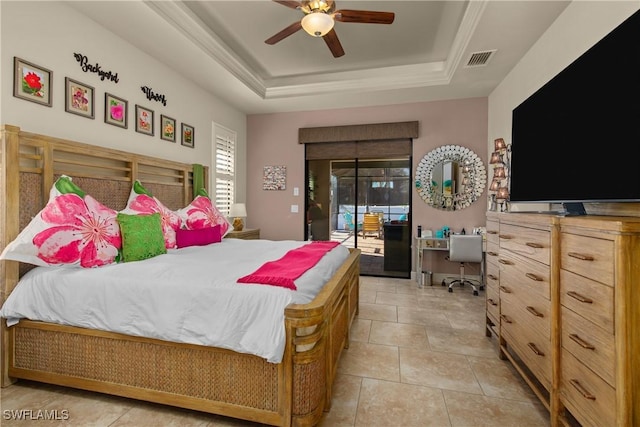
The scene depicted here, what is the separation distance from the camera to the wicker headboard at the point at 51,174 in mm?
1856

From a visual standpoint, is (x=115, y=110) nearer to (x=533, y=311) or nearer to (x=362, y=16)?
(x=362, y=16)

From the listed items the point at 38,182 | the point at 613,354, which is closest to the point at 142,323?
the point at 38,182

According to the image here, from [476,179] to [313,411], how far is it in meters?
4.11

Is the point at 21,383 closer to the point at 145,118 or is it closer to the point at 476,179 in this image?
the point at 145,118

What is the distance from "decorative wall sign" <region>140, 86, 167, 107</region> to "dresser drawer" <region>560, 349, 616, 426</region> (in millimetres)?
4053

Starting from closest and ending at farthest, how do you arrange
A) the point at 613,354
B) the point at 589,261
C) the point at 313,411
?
the point at 613,354 → the point at 589,261 → the point at 313,411

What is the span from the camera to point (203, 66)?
3438 millimetres

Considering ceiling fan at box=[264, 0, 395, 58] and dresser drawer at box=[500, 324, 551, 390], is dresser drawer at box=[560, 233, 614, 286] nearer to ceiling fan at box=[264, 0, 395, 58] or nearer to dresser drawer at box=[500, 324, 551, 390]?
dresser drawer at box=[500, 324, 551, 390]

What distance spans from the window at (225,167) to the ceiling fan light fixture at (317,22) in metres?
2.63

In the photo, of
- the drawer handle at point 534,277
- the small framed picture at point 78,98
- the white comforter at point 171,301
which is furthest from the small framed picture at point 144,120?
the drawer handle at point 534,277

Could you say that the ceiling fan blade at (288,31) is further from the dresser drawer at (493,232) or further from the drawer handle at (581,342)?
the drawer handle at (581,342)

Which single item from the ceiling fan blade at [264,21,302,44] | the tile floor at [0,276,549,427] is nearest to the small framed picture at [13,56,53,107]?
the ceiling fan blade at [264,21,302,44]

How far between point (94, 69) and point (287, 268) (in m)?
2.56

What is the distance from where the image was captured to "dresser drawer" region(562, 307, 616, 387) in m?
1.11
